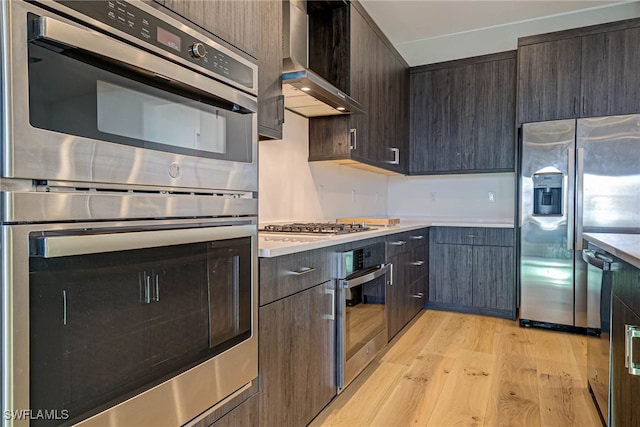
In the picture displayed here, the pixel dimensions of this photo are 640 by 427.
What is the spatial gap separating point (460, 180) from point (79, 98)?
386 cm

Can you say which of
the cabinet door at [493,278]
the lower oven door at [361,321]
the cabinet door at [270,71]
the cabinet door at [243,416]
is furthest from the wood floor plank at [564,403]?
the cabinet door at [270,71]

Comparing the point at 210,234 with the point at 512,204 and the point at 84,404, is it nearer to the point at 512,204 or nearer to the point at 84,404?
the point at 84,404

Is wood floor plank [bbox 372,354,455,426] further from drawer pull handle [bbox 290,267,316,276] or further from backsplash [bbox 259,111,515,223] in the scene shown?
backsplash [bbox 259,111,515,223]

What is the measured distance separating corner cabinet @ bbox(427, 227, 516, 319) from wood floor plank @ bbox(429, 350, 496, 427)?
985 millimetres

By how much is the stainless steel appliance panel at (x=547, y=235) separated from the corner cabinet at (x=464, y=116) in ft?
1.46

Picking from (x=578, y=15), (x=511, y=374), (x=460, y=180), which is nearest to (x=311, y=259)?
(x=511, y=374)

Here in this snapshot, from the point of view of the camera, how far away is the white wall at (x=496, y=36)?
3.38 m

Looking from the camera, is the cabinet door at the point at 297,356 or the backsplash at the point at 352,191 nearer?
the cabinet door at the point at 297,356

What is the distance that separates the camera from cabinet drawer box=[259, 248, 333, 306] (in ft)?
4.58

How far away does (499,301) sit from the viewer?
11.3 ft

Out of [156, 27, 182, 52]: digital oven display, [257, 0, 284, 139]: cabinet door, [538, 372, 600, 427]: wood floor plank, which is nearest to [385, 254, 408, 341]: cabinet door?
[538, 372, 600, 427]: wood floor plank

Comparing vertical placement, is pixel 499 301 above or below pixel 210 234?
below

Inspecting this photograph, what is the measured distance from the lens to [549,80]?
3191 mm

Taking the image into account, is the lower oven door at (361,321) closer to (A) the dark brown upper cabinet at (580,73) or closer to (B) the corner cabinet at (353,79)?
(B) the corner cabinet at (353,79)
